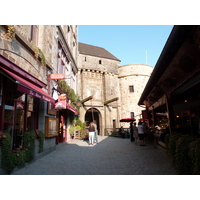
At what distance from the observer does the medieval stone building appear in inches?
826

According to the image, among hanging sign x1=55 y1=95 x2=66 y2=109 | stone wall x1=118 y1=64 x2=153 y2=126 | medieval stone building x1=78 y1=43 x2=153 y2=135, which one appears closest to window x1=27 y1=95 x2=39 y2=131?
hanging sign x1=55 y1=95 x2=66 y2=109

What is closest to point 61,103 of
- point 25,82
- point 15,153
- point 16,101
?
point 16,101

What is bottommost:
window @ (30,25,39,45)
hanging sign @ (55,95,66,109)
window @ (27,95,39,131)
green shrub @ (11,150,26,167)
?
green shrub @ (11,150,26,167)

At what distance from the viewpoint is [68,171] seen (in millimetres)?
4012

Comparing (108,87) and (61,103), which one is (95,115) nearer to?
(108,87)

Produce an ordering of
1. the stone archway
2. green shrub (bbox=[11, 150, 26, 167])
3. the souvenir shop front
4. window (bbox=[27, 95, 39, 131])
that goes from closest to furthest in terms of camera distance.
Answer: green shrub (bbox=[11, 150, 26, 167]), the souvenir shop front, window (bbox=[27, 95, 39, 131]), the stone archway

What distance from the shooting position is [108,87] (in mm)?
22297

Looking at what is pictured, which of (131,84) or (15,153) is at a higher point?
(131,84)

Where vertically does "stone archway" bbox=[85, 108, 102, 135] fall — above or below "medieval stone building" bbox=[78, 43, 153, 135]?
below

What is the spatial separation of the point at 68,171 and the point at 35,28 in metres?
6.26

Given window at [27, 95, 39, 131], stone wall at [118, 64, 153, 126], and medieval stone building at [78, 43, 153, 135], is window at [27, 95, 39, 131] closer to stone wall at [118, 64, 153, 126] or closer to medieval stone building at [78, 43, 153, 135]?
medieval stone building at [78, 43, 153, 135]

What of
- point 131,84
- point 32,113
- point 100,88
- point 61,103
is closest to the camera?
point 32,113

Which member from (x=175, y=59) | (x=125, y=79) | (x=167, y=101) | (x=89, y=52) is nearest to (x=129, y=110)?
(x=125, y=79)

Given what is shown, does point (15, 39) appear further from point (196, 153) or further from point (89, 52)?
point (89, 52)
